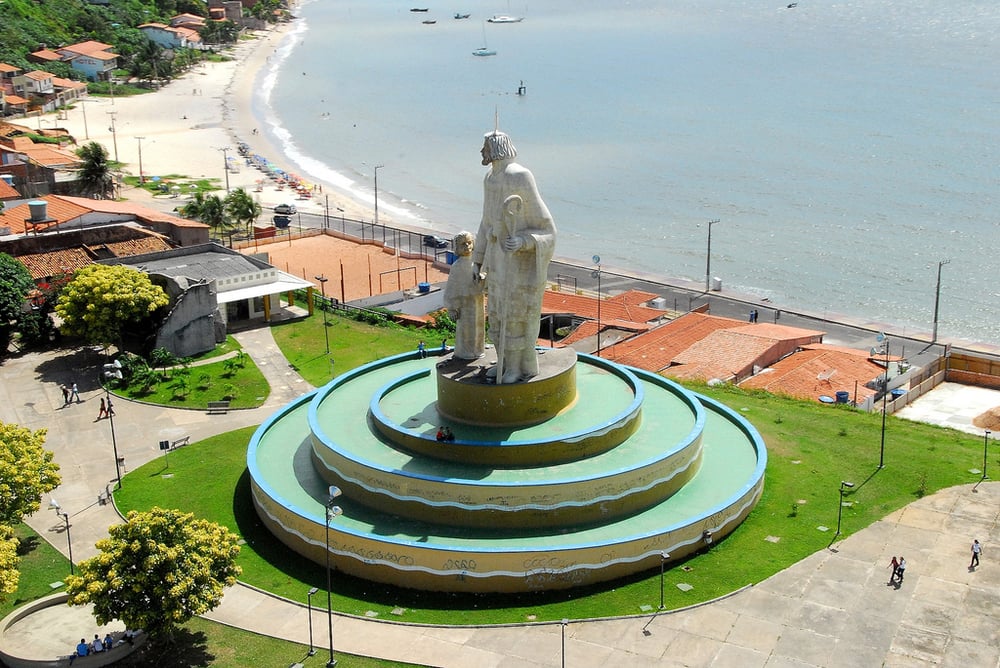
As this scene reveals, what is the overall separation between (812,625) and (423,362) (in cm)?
2024

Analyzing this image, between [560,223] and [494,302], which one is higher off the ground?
[494,302]

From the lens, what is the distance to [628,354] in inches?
2074

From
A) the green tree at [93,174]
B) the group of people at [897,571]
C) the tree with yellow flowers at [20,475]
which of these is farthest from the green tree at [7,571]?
the green tree at [93,174]

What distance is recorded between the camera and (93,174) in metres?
80.0

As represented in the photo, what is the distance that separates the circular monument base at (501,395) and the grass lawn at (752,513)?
647cm

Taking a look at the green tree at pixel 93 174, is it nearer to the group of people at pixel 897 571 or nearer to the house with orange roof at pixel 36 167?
the house with orange roof at pixel 36 167

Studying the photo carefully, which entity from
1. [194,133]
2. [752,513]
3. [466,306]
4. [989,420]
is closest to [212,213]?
[466,306]

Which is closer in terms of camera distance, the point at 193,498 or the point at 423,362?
the point at 193,498

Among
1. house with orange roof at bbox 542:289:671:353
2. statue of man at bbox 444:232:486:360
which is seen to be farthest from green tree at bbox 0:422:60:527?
house with orange roof at bbox 542:289:671:353

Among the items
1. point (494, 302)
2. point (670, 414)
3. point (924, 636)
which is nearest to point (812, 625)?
point (924, 636)

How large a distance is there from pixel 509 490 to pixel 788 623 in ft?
27.8

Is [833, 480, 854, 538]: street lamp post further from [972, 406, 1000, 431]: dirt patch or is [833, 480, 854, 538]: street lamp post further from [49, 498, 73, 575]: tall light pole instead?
[49, 498, 73, 575]: tall light pole

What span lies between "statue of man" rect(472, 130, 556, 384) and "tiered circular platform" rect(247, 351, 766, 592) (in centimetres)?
177

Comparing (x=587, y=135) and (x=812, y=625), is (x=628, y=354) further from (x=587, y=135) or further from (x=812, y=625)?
(x=587, y=135)
